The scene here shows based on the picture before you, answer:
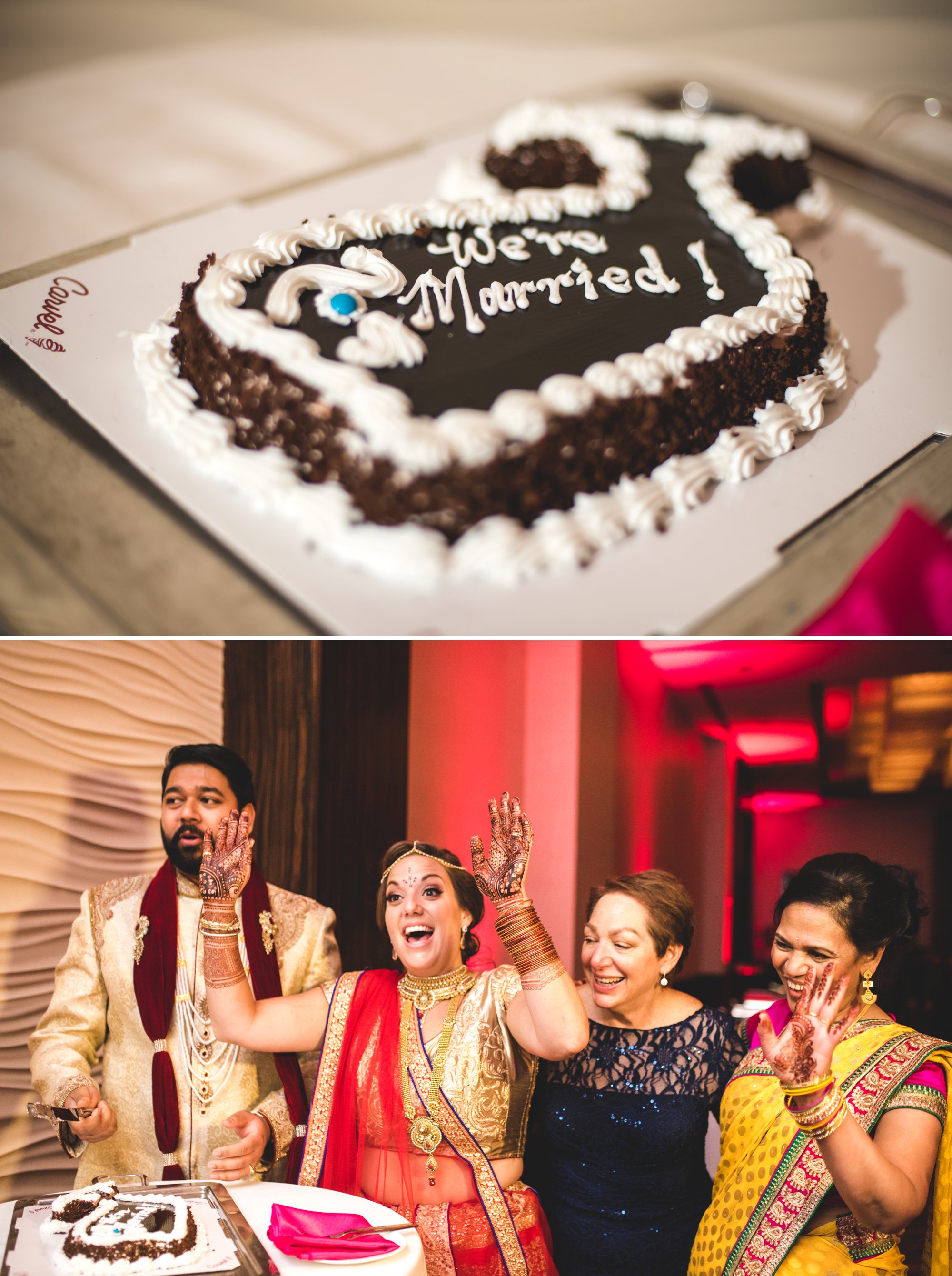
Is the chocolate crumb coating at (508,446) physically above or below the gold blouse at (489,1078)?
above

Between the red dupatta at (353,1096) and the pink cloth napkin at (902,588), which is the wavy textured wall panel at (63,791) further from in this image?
the pink cloth napkin at (902,588)

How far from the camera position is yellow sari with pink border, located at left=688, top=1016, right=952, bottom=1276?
5.94 feet

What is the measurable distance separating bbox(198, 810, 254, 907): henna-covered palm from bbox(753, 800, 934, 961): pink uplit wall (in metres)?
1.10

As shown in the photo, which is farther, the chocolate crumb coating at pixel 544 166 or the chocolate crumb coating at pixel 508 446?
the chocolate crumb coating at pixel 544 166

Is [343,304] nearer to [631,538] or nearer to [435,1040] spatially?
[631,538]

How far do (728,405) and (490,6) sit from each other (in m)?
2.85

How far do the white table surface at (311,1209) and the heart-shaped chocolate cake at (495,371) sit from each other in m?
1.20

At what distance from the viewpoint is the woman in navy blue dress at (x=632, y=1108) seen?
1910 mm

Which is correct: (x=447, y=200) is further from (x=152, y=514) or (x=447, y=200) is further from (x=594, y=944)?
(x=594, y=944)

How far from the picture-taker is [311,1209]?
180 cm

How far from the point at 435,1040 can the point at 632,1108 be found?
41cm

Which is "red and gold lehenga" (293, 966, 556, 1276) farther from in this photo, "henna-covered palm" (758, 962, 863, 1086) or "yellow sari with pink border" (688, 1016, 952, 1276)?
"henna-covered palm" (758, 962, 863, 1086)

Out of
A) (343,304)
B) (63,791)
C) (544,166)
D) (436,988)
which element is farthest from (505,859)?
(544,166)

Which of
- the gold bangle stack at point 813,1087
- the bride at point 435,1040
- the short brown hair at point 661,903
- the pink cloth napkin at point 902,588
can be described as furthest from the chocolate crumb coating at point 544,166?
the gold bangle stack at point 813,1087
